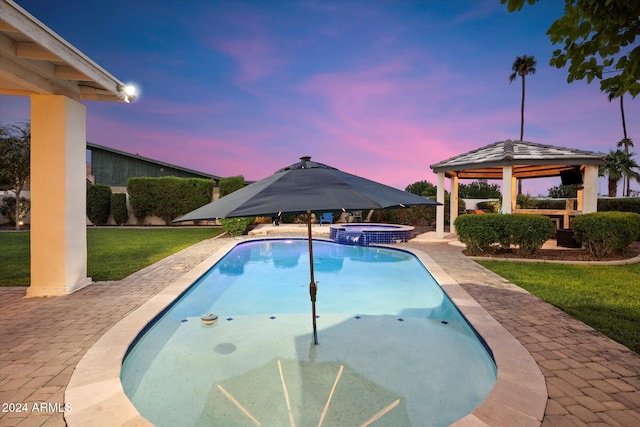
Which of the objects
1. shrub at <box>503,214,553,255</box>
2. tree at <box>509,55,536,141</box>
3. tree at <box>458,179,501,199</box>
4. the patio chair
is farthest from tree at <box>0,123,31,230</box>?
tree at <box>509,55,536,141</box>

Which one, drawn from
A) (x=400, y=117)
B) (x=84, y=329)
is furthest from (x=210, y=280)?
(x=400, y=117)

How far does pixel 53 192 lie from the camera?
233 inches

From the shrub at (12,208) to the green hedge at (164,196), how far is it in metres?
5.80

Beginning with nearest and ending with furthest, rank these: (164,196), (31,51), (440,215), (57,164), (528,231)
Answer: (31,51), (57,164), (528,231), (440,215), (164,196)

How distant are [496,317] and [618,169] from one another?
1609 inches

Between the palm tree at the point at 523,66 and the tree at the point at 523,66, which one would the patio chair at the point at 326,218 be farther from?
the tree at the point at 523,66

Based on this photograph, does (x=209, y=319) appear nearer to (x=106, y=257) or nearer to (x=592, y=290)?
(x=106, y=257)

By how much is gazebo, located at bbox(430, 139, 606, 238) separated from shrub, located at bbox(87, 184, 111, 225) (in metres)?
21.3

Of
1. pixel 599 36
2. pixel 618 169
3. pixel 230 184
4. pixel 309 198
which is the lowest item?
pixel 309 198

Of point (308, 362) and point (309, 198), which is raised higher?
point (309, 198)

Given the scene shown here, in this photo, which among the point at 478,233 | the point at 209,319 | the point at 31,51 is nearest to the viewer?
the point at 31,51

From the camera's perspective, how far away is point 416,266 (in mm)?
9781

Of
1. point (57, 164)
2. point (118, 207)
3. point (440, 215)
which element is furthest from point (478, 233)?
point (118, 207)

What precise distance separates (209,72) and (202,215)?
20.7 m
